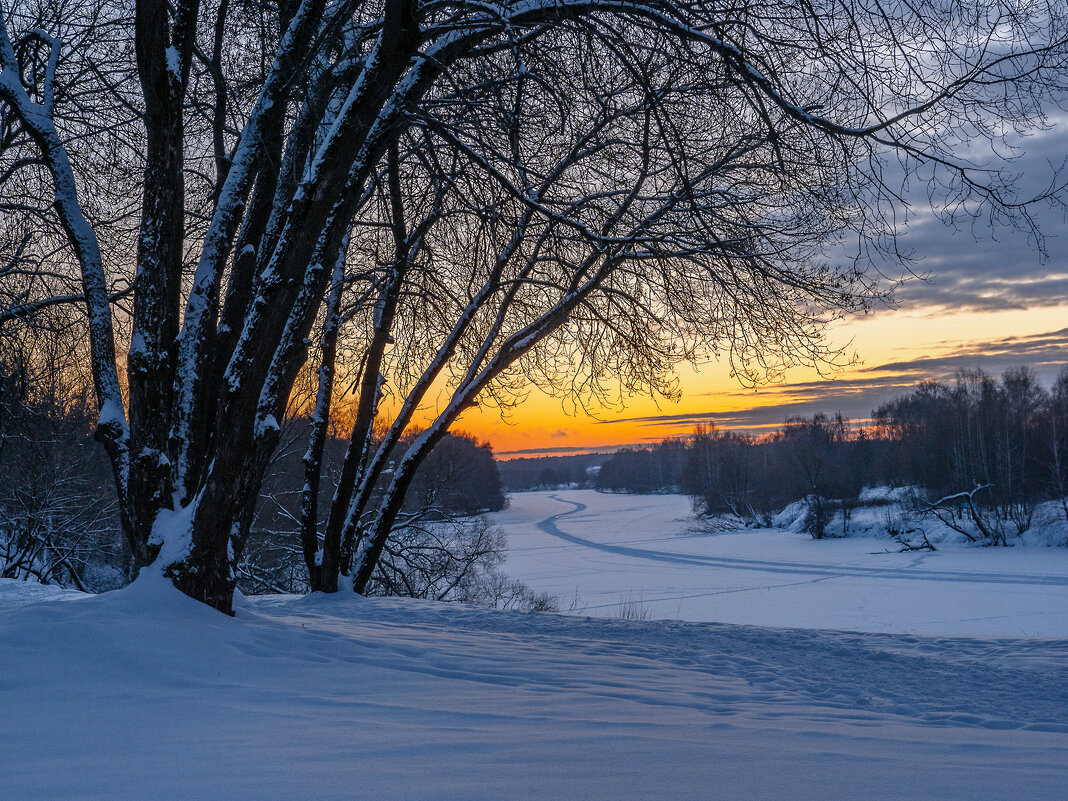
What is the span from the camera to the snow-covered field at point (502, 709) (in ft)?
7.41

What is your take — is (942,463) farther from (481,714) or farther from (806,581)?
(481,714)

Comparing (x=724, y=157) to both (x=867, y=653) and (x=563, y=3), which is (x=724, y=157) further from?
(x=867, y=653)

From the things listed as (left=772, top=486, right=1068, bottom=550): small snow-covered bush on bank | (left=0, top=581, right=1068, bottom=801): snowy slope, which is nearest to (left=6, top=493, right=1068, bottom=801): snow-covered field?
(left=0, top=581, right=1068, bottom=801): snowy slope

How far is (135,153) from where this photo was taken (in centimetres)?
837

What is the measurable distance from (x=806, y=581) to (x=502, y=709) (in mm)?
27186

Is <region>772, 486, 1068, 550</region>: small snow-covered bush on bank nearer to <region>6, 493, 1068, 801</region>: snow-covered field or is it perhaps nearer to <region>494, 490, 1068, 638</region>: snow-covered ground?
<region>494, 490, 1068, 638</region>: snow-covered ground

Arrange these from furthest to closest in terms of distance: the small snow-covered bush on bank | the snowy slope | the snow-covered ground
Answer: the small snow-covered bush on bank
the snow-covered ground
the snowy slope

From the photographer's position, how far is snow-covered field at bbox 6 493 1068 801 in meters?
2.26

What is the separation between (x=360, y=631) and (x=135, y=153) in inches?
256

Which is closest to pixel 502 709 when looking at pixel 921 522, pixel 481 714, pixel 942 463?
pixel 481 714

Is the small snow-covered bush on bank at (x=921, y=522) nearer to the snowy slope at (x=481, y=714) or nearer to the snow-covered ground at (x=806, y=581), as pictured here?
the snow-covered ground at (x=806, y=581)

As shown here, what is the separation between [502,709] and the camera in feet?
10.9

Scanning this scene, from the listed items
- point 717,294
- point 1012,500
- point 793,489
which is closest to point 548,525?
point 793,489

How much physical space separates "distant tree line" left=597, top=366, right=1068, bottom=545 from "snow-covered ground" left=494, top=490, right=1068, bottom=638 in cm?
367
